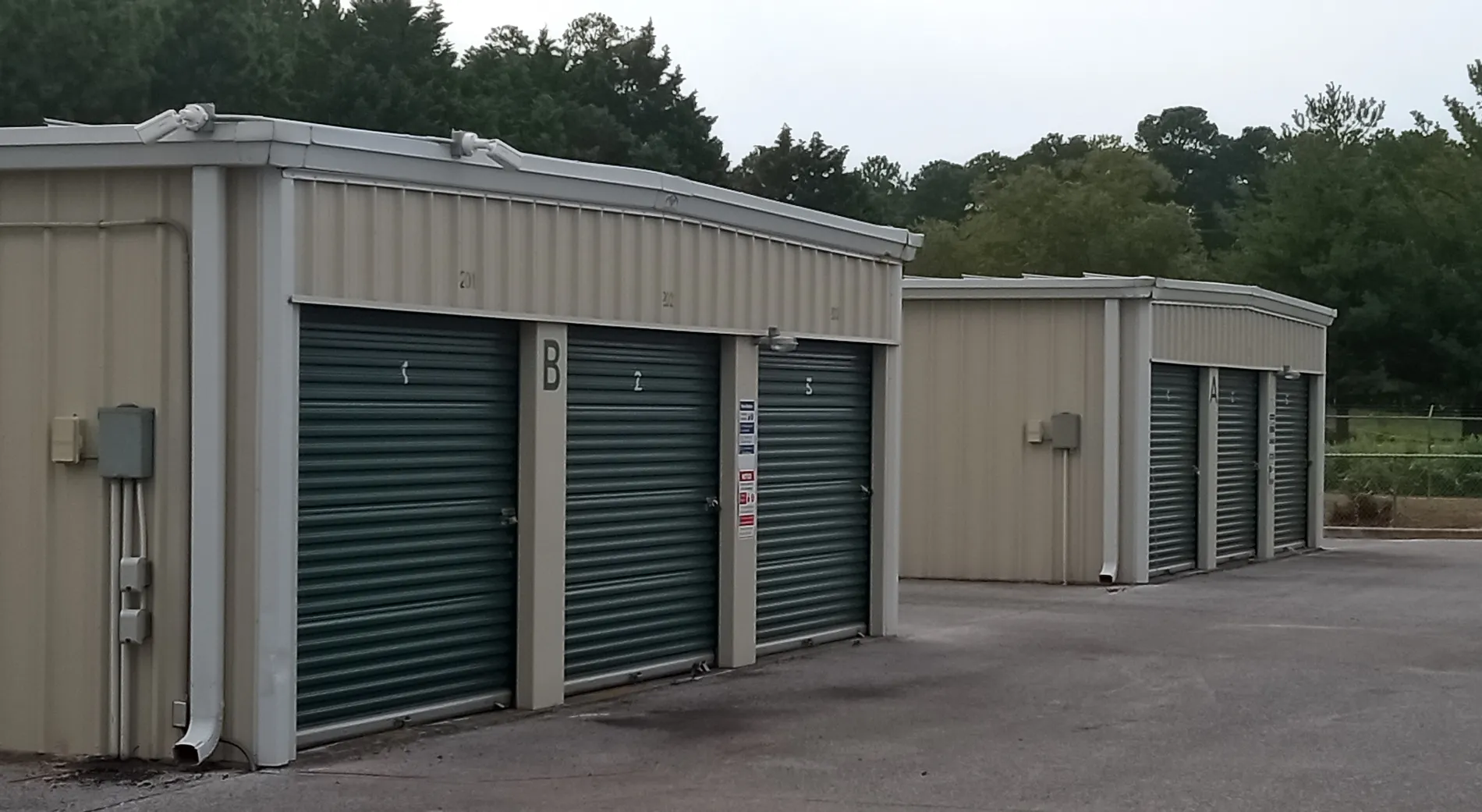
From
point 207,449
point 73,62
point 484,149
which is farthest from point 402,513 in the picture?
point 73,62

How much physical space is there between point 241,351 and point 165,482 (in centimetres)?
78

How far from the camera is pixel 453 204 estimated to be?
36.1 feet

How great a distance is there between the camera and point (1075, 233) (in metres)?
76.4

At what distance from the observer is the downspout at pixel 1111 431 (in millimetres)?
20953

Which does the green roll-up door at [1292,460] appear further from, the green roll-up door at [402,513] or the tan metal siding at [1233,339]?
the green roll-up door at [402,513]

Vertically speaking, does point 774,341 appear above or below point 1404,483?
above

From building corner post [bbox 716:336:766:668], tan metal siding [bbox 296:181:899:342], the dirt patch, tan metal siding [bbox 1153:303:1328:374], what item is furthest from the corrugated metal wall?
the dirt patch

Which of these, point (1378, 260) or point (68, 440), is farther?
point (1378, 260)

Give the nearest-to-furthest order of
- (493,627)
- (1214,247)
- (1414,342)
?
1. (493,627)
2. (1414,342)
3. (1214,247)

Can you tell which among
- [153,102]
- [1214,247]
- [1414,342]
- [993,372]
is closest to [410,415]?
[993,372]

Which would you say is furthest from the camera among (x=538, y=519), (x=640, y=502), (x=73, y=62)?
(x=73, y=62)

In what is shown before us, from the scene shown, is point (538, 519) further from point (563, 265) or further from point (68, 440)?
point (68, 440)

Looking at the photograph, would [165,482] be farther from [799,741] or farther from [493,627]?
[799,741]

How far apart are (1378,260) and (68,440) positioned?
5201 cm
